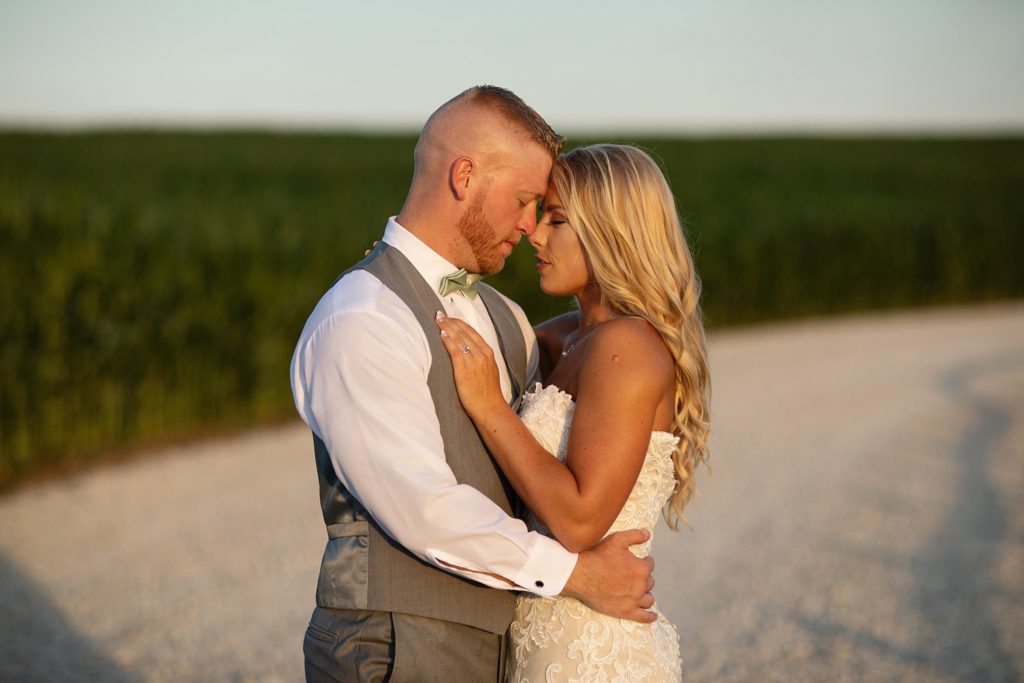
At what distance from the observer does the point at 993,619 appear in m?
6.18

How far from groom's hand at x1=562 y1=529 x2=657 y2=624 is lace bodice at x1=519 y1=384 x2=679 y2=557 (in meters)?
0.20

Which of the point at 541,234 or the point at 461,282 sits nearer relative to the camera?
the point at 461,282

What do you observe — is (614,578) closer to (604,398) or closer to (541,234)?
(604,398)

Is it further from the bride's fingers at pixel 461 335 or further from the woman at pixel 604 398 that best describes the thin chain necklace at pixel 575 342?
the bride's fingers at pixel 461 335

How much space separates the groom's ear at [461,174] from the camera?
2.76 m

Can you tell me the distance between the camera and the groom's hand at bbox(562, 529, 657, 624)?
2.74 m

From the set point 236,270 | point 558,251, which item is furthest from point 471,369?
point 236,270

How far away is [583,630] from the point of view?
9.71 feet

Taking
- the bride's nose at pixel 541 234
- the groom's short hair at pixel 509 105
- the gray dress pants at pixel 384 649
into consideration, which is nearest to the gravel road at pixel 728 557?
the gray dress pants at pixel 384 649

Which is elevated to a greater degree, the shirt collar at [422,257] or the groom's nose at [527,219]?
the groom's nose at [527,219]

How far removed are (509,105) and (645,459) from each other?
102cm

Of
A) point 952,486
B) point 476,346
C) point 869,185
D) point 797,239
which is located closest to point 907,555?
point 952,486

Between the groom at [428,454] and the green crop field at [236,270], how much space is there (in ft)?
2.67

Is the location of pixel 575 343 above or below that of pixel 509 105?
below
